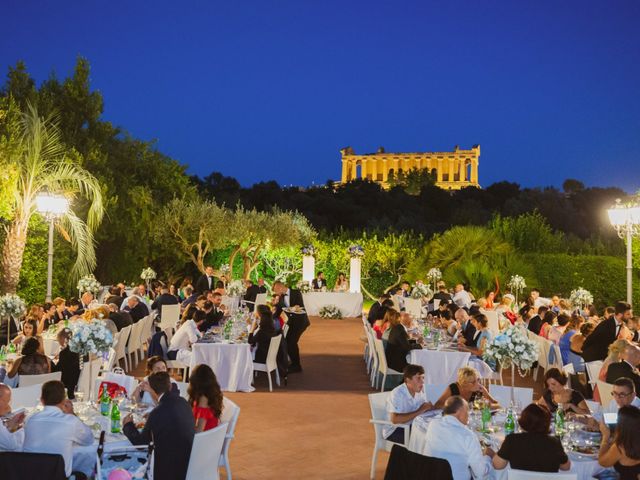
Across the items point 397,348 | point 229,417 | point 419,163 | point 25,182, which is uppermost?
point 419,163

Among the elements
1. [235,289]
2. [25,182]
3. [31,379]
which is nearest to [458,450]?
[31,379]

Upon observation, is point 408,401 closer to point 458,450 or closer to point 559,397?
point 559,397

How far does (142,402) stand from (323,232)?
20844 mm

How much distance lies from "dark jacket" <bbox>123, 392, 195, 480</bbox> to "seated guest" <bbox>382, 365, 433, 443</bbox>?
1913 millimetres

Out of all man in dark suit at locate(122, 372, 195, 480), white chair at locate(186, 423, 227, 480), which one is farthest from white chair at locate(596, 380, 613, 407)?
man in dark suit at locate(122, 372, 195, 480)

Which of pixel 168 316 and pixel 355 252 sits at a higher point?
pixel 355 252

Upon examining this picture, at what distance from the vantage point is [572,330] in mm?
10055

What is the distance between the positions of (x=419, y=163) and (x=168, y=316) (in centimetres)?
10686

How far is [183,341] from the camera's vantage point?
1025 cm

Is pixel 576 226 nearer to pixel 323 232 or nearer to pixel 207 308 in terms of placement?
pixel 323 232

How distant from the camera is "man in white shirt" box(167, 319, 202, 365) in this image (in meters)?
10.1

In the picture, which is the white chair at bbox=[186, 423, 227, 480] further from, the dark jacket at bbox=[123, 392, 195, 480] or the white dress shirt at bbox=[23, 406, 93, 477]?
the white dress shirt at bbox=[23, 406, 93, 477]

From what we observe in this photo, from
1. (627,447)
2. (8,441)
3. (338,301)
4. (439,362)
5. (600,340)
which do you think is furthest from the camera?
(338,301)

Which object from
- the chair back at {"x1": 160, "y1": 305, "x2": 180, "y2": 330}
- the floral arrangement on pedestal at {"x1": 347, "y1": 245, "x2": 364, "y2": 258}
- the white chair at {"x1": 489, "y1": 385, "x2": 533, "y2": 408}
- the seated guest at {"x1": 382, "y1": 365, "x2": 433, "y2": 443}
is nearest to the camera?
the seated guest at {"x1": 382, "y1": 365, "x2": 433, "y2": 443}
